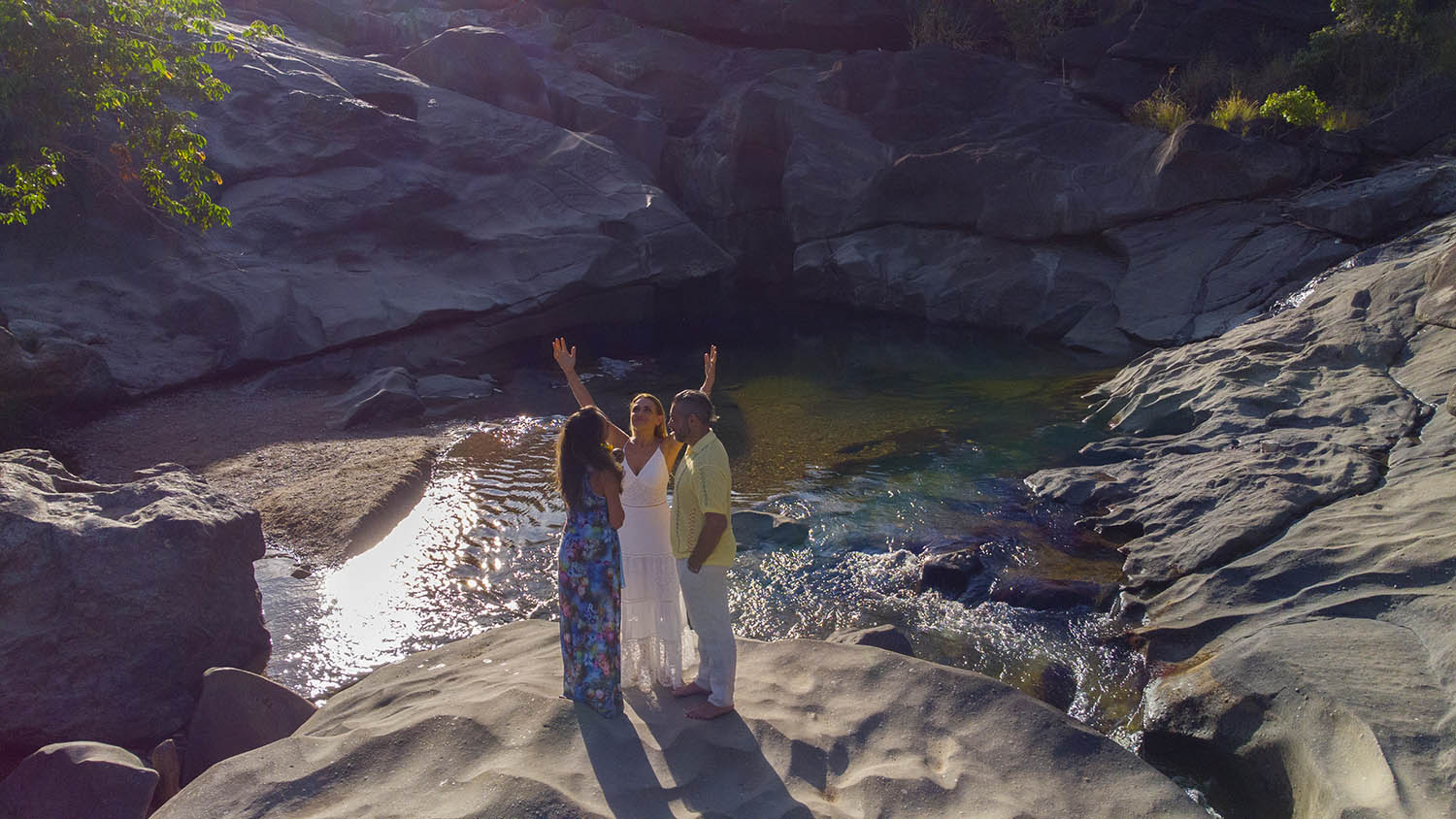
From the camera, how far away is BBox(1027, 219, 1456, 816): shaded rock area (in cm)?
440

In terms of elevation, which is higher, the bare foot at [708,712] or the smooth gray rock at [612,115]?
the smooth gray rock at [612,115]

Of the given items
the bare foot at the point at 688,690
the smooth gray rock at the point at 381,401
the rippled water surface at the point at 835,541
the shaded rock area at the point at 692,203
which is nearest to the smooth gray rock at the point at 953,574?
the rippled water surface at the point at 835,541

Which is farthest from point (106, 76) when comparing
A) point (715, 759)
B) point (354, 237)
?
point (354, 237)

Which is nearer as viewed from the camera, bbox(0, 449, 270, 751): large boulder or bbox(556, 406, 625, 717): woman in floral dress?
bbox(556, 406, 625, 717): woman in floral dress

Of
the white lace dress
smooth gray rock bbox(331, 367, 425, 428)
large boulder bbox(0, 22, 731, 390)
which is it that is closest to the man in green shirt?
the white lace dress

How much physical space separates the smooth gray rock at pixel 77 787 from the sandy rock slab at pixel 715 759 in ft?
1.65

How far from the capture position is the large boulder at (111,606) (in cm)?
521

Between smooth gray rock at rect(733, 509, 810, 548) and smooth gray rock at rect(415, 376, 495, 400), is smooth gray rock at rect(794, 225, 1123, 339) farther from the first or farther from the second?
smooth gray rock at rect(733, 509, 810, 548)

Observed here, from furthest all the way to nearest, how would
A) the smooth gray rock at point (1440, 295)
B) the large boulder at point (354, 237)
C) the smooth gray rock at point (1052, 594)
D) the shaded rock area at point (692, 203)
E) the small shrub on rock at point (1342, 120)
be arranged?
the small shrub on rock at point (1342, 120), the shaded rock area at point (692, 203), the large boulder at point (354, 237), the smooth gray rock at point (1440, 295), the smooth gray rock at point (1052, 594)

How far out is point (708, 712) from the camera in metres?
4.69

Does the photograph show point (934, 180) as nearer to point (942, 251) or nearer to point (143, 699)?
point (942, 251)

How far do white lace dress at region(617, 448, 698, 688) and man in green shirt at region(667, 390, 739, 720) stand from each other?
101 mm

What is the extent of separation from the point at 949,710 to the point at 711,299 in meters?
16.2

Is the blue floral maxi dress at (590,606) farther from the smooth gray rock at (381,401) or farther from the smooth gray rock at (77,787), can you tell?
the smooth gray rock at (381,401)
